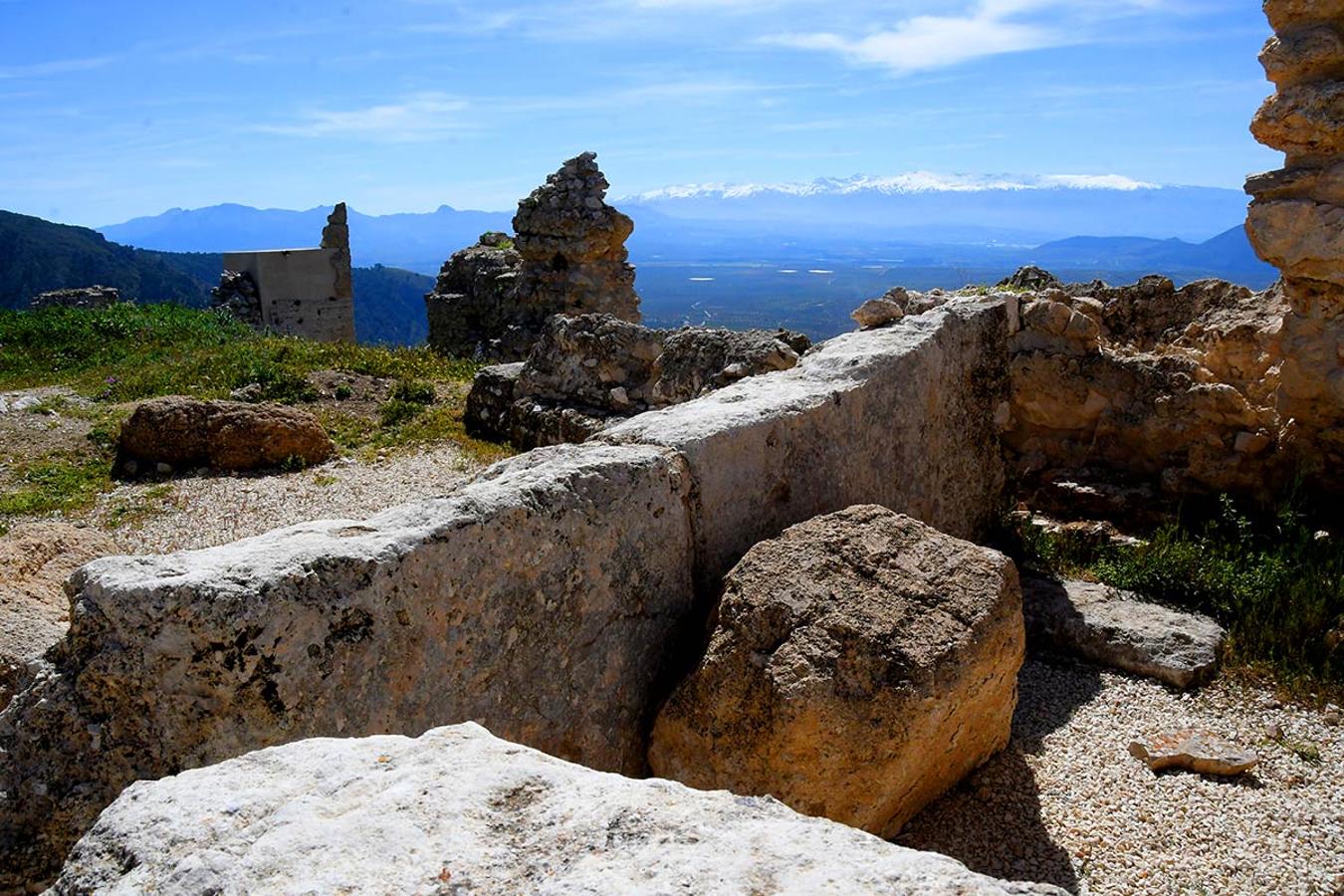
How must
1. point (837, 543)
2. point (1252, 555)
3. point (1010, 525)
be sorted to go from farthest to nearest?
point (1010, 525) → point (1252, 555) → point (837, 543)

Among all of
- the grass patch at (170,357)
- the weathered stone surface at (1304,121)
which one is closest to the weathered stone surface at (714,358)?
the weathered stone surface at (1304,121)

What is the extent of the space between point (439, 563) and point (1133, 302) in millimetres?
7909

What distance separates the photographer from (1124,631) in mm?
5312

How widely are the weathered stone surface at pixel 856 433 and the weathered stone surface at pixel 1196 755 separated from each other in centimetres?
156

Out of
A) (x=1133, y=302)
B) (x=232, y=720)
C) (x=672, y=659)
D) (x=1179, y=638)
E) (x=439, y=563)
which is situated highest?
(x=1133, y=302)

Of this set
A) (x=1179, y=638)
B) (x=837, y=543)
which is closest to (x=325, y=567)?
(x=837, y=543)

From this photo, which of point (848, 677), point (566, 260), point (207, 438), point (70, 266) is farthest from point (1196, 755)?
point (70, 266)

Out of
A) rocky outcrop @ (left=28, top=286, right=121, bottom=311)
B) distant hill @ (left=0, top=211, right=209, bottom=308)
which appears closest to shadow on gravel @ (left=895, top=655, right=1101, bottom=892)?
rocky outcrop @ (left=28, top=286, right=121, bottom=311)

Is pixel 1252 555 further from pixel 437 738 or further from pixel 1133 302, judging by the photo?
pixel 437 738

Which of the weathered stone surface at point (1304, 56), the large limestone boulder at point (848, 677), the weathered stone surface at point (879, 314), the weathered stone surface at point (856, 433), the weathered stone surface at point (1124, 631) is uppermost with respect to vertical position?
the weathered stone surface at point (1304, 56)

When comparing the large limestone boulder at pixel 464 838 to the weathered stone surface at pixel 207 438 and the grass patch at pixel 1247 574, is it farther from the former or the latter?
the weathered stone surface at pixel 207 438

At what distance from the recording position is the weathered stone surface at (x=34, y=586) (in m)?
4.03

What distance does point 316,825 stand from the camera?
1979 mm

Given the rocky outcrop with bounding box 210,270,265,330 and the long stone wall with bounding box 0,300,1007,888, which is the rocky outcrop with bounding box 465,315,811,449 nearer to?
the long stone wall with bounding box 0,300,1007,888
